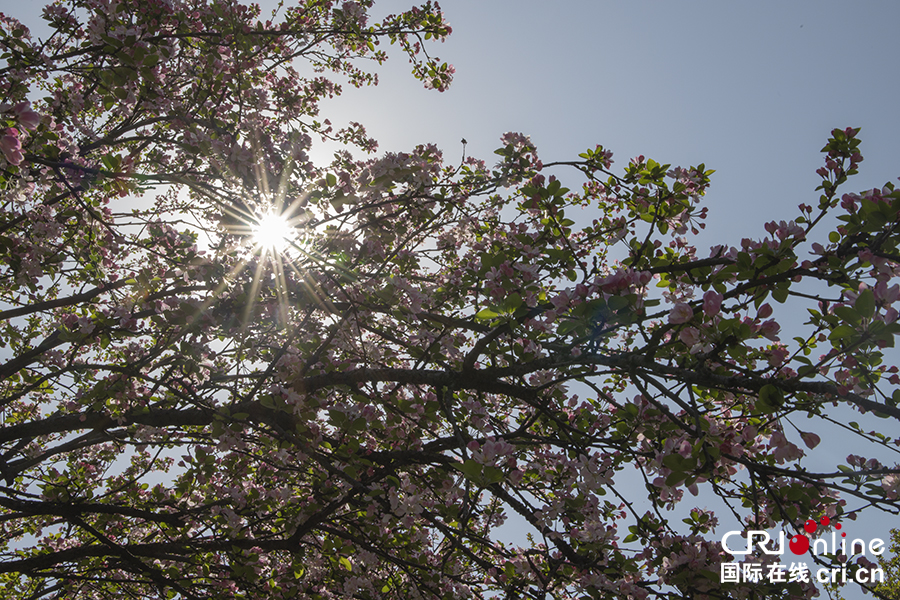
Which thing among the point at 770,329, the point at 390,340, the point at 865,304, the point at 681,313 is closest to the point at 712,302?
the point at 681,313

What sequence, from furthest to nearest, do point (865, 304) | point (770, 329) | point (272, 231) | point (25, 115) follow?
1. point (272, 231)
2. point (25, 115)
3. point (770, 329)
4. point (865, 304)

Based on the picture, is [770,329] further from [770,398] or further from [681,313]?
[681,313]

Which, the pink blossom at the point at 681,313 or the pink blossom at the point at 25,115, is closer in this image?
the pink blossom at the point at 681,313

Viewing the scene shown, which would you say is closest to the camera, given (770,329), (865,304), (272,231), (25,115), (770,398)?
(865,304)

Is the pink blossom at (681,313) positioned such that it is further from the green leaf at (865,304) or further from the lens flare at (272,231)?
the lens flare at (272,231)

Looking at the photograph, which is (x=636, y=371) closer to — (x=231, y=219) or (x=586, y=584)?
(x=586, y=584)

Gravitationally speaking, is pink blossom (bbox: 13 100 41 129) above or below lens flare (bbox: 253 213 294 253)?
below

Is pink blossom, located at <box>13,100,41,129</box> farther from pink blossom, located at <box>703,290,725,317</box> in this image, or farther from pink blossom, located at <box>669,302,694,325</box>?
pink blossom, located at <box>703,290,725,317</box>

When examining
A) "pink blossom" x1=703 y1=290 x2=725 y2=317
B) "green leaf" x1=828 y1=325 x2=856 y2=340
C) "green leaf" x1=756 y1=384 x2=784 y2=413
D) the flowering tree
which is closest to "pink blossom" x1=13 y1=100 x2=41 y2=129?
the flowering tree

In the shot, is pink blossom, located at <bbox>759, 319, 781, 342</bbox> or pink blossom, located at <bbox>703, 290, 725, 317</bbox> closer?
pink blossom, located at <bbox>703, 290, 725, 317</bbox>

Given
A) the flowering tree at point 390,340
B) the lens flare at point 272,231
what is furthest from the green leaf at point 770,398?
the lens flare at point 272,231

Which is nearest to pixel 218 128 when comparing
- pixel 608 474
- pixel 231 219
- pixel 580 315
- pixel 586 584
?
pixel 231 219

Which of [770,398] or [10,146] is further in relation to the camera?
[10,146]

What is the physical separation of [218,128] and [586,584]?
14.9 feet
